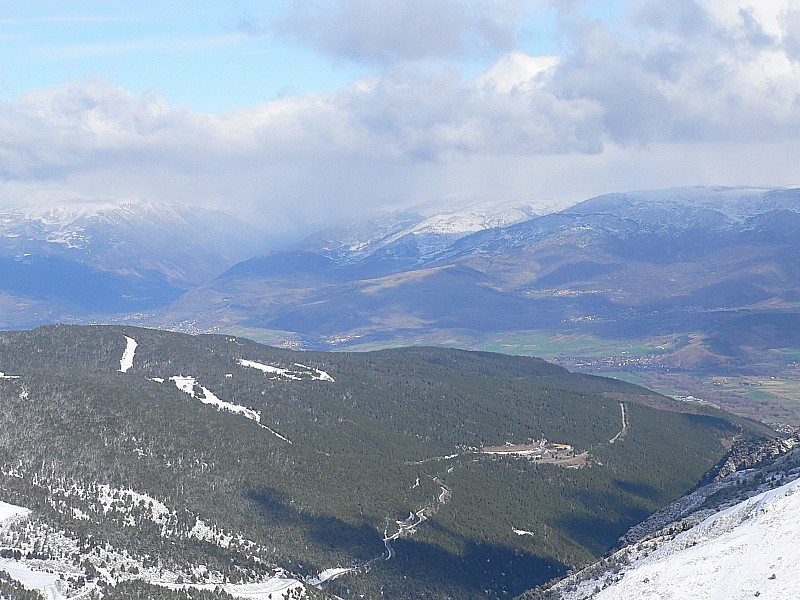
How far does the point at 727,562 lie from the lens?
10912 cm

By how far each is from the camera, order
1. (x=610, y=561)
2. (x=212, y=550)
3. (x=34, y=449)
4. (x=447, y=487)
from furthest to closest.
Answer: (x=447, y=487) → (x=34, y=449) → (x=212, y=550) → (x=610, y=561)

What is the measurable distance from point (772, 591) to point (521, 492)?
9589 centimetres

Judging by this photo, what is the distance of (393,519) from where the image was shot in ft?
573

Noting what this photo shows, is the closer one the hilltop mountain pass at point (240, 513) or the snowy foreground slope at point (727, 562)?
the snowy foreground slope at point (727, 562)

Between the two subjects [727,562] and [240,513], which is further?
[240,513]

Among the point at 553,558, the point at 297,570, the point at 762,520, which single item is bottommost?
the point at 553,558

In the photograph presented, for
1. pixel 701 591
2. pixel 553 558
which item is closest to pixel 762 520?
pixel 701 591

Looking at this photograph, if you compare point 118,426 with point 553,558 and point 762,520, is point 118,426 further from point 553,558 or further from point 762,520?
point 762,520

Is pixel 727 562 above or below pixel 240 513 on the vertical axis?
above

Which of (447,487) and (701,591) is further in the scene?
(447,487)

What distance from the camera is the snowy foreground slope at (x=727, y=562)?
103 m

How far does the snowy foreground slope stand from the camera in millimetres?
103250

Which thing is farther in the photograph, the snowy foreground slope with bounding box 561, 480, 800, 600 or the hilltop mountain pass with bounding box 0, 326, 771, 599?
the hilltop mountain pass with bounding box 0, 326, 771, 599

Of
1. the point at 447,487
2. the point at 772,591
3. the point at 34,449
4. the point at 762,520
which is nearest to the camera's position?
the point at 772,591
